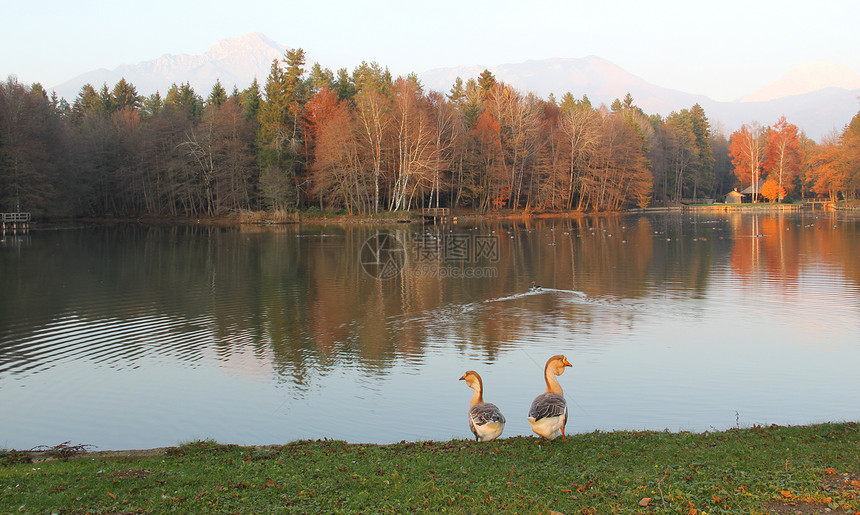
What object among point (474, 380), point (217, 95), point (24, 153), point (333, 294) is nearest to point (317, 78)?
point (217, 95)

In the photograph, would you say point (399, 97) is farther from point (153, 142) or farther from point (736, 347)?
point (736, 347)

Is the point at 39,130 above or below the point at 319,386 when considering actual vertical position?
above

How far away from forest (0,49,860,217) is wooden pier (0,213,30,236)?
1.01 m

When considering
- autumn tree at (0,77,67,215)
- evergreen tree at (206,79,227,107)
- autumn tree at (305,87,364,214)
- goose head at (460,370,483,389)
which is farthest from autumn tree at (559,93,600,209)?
goose head at (460,370,483,389)

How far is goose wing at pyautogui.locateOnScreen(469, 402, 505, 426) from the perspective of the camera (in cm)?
750

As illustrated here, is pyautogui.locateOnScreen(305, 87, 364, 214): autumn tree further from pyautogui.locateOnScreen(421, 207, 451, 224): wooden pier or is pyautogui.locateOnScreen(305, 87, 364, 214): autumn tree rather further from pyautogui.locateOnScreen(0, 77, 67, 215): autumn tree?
pyautogui.locateOnScreen(0, 77, 67, 215): autumn tree

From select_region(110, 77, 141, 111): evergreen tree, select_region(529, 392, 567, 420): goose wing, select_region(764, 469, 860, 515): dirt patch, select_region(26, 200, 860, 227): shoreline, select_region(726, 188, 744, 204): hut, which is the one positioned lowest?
select_region(764, 469, 860, 515): dirt patch

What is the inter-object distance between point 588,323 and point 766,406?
673 cm

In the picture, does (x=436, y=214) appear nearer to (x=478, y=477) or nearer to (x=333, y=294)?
(x=333, y=294)

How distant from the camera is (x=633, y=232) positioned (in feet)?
157

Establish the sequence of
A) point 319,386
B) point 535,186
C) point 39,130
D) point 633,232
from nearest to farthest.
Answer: point 319,386, point 633,232, point 39,130, point 535,186

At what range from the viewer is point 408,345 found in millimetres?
14656

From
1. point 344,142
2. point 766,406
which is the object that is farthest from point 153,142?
point 766,406

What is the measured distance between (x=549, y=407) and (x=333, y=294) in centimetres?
1518
